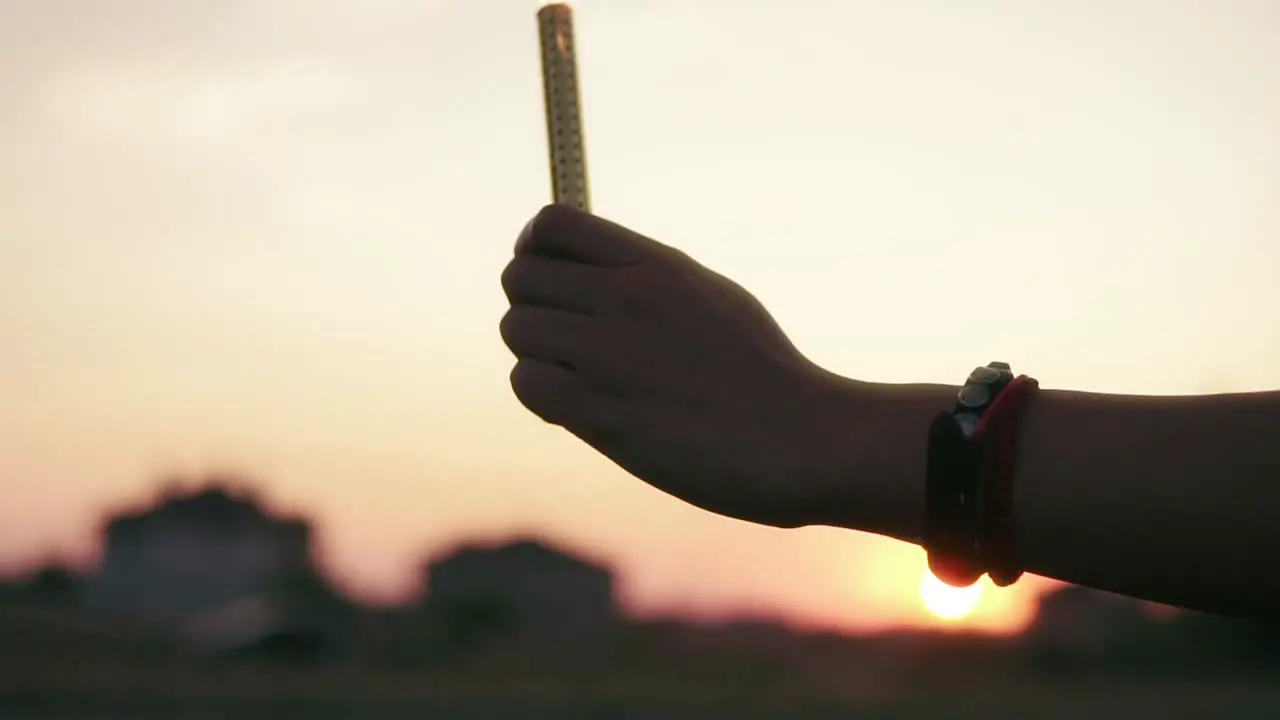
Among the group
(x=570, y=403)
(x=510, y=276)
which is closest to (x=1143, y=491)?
(x=570, y=403)

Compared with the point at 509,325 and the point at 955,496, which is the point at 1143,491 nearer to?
the point at 955,496

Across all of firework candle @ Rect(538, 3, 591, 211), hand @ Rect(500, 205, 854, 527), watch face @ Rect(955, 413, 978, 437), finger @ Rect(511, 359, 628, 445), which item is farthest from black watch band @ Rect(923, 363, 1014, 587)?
firework candle @ Rect(538, 3, 591, 211)

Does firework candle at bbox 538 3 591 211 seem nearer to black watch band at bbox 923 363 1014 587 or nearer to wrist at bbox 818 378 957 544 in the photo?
wrist at bbox 818 378 957 544

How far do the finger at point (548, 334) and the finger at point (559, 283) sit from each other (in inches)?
0.5

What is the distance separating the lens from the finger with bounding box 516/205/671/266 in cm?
189

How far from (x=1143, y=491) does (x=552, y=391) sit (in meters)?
0.71

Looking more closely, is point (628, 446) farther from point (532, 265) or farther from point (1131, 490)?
point (1131, 490)

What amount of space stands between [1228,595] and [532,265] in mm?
905

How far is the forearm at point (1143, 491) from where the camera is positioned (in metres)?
1.74

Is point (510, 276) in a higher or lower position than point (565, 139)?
lower

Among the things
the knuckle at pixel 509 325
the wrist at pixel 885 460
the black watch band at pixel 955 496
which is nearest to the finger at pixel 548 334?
the knuckle at pixel 509 325

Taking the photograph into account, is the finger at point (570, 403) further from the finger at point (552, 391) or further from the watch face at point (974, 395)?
the watch face at point (974, 395)

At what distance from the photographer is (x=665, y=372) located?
6.28 ft

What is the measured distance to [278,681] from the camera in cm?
8588
